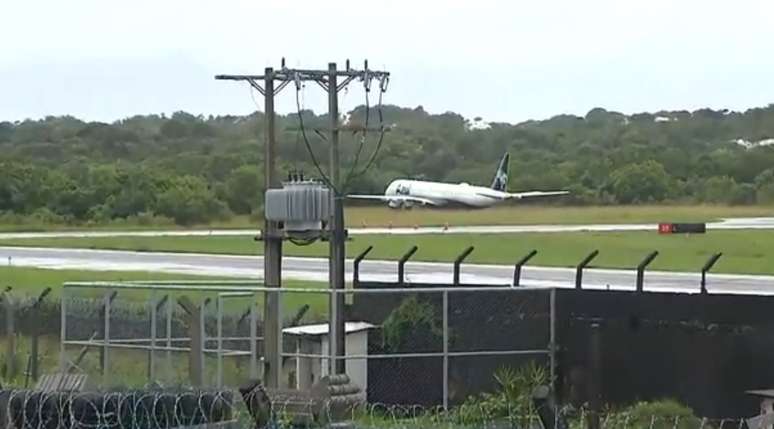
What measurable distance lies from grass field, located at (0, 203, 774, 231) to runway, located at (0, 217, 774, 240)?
1.24m

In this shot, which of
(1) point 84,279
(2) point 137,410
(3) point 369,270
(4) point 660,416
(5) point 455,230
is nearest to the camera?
(2) point 137,410

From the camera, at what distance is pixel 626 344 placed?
75.2 ft

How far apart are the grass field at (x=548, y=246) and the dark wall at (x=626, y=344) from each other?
19.4m

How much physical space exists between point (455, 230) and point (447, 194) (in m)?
9.03

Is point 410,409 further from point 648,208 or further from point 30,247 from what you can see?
point 648,208

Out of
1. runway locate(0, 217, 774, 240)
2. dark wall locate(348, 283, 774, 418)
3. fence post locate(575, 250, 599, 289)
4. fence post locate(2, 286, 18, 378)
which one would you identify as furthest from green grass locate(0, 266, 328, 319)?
runway locate(0, 217, 774, 240)

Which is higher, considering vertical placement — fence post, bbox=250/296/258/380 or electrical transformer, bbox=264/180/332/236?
electrical transformer, bbox=264/180/332/236

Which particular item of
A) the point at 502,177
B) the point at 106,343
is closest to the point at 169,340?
the point at 106,343

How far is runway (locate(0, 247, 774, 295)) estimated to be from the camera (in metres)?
35.5

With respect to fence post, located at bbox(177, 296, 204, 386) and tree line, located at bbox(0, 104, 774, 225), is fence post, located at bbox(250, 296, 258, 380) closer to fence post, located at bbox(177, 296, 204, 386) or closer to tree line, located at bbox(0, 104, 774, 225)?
fence post, located at bbox(177, 296, 204, 386)

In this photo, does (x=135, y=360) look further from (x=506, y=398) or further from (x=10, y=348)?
(x=506, y=398)

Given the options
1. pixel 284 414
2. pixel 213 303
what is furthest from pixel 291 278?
pixel 284 414

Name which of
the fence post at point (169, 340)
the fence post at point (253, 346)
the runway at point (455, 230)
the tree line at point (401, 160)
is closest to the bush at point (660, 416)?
the fence post at point (253, 346)

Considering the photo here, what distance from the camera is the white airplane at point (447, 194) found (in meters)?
76.9
